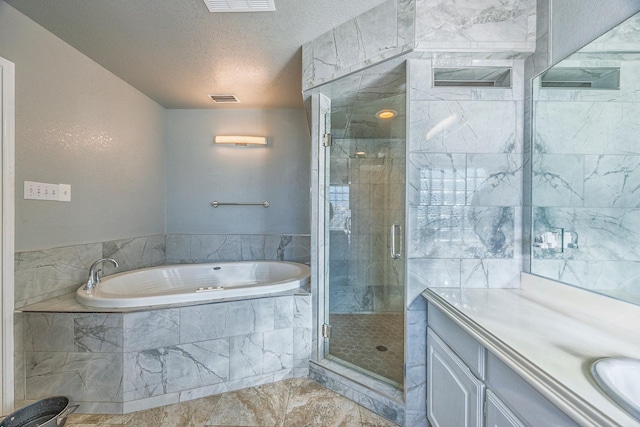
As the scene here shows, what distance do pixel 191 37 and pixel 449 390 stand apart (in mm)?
2569

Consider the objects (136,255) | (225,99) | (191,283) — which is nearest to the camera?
(136,255)

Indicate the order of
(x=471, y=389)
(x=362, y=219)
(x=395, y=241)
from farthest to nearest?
(x=362, y=219) < (x=395, y=241) < (x=471, y=389)

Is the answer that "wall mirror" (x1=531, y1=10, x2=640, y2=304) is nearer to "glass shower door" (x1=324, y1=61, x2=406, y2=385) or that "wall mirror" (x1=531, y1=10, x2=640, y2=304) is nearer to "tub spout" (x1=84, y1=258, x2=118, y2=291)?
"glass shower door" (x1=324, y1=61, x2=406, y2=385)

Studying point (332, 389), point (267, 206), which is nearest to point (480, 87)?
point (332, 389)

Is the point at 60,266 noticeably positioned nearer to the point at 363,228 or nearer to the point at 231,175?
the point at 231,175

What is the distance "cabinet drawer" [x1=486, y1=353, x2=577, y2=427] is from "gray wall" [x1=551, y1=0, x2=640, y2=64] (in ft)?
4.66

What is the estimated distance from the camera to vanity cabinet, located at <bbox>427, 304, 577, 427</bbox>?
0.76 m

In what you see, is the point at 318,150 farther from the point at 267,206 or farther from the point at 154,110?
the point at 154,110

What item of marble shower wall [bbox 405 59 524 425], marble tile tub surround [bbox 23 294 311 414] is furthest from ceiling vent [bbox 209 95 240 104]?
marble tile tub surround [bbox 23 294 311 414]

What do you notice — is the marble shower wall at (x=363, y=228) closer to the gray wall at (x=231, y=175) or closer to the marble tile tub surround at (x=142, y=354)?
the marble tile tub surround at (x=142, y=354)

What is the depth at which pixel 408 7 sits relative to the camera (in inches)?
59.2

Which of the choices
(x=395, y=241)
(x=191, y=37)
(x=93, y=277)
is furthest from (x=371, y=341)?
(x=191, y=37)

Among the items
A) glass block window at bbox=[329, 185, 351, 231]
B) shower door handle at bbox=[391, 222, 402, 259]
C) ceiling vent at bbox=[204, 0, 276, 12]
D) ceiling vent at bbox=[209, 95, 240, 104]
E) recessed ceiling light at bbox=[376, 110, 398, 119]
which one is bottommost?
shower door handle at bbox=[391, 222, 402, 259]

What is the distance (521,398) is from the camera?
794 mm
